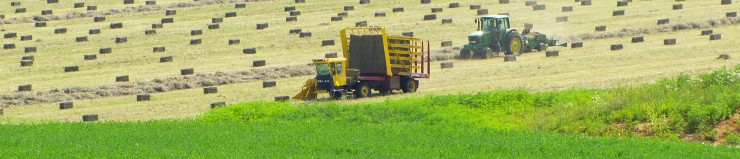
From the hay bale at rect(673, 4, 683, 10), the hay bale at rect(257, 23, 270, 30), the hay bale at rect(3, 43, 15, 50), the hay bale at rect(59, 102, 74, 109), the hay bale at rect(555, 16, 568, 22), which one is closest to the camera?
the hay bale at rect(59, 102, 74, 109)

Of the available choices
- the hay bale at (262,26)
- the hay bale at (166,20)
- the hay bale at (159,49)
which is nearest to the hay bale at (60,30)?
the hay bale at (166,20)

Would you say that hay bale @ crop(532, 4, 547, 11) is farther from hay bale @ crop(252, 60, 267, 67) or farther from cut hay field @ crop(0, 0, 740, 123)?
hay bale @ crop(252, 60, 267, 67)

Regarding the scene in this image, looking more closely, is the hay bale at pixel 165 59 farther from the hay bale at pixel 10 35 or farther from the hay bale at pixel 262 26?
the hay bale at pixel 10 35

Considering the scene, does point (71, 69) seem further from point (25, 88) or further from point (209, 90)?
point (209, 90)

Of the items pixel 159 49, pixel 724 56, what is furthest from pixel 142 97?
pixel 724 56

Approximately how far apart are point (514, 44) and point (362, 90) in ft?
38.4

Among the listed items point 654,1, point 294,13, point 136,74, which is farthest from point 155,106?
point 654,1

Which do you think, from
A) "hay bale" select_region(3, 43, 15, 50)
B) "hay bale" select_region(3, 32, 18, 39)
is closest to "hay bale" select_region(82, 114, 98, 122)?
"hay bale" select_region(3, 43, 15, 50)

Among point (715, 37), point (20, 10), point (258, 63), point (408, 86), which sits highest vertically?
point (20, 10)

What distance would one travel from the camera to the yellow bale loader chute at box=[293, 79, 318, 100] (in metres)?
40.5

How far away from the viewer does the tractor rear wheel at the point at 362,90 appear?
41.0m

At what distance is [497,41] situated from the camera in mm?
51062

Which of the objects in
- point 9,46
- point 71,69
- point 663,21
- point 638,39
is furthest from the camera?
point 663,21

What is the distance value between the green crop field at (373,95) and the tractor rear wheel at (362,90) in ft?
1.97
